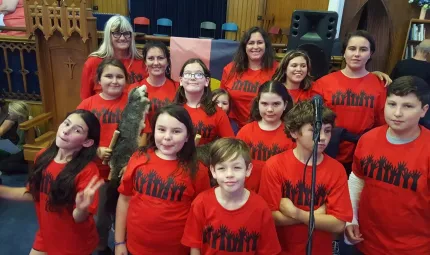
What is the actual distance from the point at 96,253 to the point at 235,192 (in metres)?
1.39

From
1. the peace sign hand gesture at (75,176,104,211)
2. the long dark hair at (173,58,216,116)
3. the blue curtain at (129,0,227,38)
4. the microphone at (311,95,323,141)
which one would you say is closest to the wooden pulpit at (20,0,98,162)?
the long dark hair at (173,58,216,116)

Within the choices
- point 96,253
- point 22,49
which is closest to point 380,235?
point 96,253

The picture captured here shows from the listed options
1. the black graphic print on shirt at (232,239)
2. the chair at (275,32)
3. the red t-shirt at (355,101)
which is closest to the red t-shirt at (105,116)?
the black graphic print on shirt at (232,239)

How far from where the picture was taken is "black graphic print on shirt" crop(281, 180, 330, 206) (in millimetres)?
1405

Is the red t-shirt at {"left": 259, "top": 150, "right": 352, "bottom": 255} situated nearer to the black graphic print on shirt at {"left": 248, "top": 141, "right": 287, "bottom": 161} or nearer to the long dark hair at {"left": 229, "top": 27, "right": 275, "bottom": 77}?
the black graphic print on shirt at {"left": 248, "top": 141, "right": 287, "bottom": 161}

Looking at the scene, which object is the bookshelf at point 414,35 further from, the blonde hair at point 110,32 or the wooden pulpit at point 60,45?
the wooden pulpit at point 60,45

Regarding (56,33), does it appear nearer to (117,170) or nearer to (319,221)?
(117,170)

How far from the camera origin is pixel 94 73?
2375mm

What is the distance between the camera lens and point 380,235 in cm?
150

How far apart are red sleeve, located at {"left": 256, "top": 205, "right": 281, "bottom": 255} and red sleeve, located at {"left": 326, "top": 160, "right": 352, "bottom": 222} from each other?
238 mm

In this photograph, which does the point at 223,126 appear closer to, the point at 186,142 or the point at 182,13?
the point at 186,142

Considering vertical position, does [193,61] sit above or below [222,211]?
above

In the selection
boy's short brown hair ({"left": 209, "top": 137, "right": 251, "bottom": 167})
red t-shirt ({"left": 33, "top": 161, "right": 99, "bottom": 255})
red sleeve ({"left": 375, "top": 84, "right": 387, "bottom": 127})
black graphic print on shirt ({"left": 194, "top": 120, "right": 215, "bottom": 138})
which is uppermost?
red sleeve ({"left": 375, "top": 84, "right": 387, "bottom": 127})

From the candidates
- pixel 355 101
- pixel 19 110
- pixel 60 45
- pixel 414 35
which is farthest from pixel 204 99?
pixel 414 35
